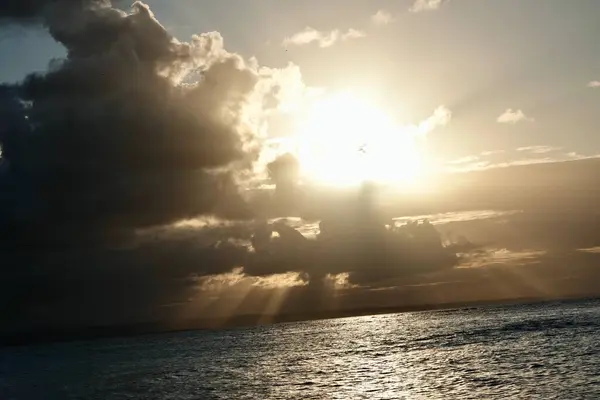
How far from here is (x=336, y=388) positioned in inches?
3548

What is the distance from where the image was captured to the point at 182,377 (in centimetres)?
12300

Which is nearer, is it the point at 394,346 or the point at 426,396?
the point at 426,396

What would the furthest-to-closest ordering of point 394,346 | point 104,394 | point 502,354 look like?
1. point 394,346
2. point 502,354
3. point 104,394

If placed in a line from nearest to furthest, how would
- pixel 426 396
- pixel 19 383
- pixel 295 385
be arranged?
1. pixel 426 396
2. pixel 295 385
3. pixel 19 383

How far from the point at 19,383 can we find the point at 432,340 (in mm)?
107577

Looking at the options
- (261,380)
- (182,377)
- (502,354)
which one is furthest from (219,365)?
(502,354)

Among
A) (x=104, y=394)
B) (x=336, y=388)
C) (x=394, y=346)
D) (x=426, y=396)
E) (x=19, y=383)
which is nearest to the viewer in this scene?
(x=426, y=396)

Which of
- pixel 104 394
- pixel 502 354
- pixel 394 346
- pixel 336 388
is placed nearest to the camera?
pixel 336 388

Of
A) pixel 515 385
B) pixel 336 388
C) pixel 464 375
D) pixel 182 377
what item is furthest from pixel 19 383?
pixel 515 385

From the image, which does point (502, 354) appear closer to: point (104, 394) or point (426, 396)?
point (426, 396)

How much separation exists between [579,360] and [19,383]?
118105 mm

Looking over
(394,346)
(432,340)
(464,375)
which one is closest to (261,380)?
(464,375)

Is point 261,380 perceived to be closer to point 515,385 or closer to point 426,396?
point 426,396

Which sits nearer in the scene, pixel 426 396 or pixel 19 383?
pixel 426 396
